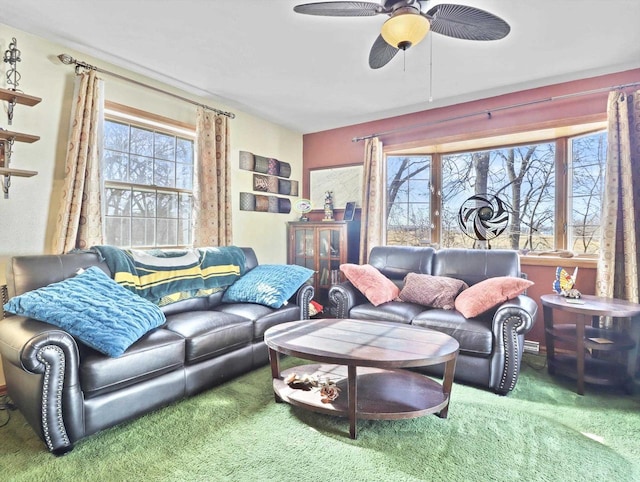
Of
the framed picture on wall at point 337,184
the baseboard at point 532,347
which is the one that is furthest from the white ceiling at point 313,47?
the baseboard at point 532,347

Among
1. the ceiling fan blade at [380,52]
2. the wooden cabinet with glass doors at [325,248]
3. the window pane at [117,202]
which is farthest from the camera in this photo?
the wooden cabinet with glass doors at [325,248]

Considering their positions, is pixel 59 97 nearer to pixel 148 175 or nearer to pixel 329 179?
pixel 148 175

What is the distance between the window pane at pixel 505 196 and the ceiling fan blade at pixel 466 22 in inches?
79.0

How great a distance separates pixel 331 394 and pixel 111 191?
2.51 meters

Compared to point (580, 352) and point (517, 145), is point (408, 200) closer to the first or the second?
point (517, 145)

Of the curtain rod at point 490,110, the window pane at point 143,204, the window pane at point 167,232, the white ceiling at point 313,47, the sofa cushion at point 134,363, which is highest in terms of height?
the white ceiling at point 313,47

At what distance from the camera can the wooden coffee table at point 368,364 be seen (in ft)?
5.93

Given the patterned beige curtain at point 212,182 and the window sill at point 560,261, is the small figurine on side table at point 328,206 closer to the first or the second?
the patterned beige curtain at point 212,182

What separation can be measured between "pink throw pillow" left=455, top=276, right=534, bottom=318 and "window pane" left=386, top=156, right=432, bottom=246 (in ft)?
4.77

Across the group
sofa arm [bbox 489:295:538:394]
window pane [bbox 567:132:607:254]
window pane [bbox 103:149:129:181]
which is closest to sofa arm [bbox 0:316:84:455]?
window pane [bbox 103:149:129:181]

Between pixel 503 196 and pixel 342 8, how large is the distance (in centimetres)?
278

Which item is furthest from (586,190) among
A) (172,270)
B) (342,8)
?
(172,270)

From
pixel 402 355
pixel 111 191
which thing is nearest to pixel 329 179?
pixel 111 191

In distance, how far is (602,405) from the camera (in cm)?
222
